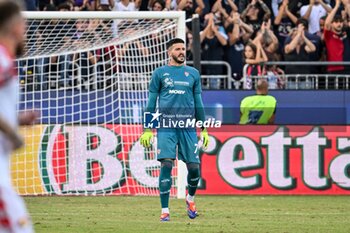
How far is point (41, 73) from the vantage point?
2108 centimetres

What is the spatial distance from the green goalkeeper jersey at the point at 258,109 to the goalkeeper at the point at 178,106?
20.0 feet

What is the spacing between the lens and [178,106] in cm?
1515

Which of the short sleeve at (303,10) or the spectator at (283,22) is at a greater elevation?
the short sleeve at (303,10)

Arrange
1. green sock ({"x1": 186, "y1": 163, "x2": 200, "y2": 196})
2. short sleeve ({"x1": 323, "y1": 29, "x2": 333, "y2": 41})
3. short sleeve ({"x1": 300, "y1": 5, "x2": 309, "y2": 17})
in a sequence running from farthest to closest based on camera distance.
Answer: short sleeve ({"x1": 300, "y1": 5, "x2": 309, "y2": 17}) → short sleeve ({"x1": 323, "y1": 29, "x2": 333, "y2": 41}) → green sock ({"x1": 186, "y1": 163, "x2": 200, "y2": 196})

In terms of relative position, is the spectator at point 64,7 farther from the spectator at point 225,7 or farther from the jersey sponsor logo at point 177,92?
the jersey sponsor logo at point 177,92

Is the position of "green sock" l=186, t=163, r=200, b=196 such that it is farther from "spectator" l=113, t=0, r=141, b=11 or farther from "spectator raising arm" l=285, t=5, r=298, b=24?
"spectator raising arm" l=285, t=5, r=298, b=24

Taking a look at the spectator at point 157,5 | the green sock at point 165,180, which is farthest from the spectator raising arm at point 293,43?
the green sock at point 165,180

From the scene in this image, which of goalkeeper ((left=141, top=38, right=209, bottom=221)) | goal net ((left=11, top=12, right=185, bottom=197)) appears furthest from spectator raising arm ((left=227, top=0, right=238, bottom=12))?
goalkeeper ((left=141, top=38, right=209, bottom=221))

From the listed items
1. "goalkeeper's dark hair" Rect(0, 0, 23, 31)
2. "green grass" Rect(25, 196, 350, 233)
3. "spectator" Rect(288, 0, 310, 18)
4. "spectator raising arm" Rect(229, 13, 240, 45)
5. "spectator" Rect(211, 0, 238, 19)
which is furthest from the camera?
"spectator" Rect(288, 0, 310, 18)

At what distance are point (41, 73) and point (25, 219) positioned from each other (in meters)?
14.3

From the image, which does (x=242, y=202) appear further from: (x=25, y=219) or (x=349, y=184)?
(x=25, y=219)

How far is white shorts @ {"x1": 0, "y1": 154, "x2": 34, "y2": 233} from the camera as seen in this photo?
6930 mm

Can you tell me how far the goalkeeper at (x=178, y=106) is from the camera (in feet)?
48.9

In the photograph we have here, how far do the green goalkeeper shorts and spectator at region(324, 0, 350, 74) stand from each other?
858cm
